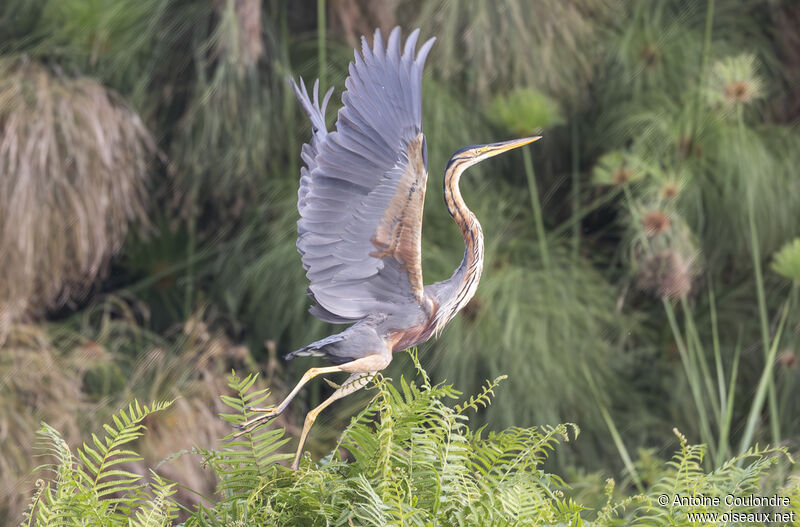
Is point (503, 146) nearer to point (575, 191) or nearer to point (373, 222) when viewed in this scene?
point (373, 222)

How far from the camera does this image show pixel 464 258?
106 centimetres

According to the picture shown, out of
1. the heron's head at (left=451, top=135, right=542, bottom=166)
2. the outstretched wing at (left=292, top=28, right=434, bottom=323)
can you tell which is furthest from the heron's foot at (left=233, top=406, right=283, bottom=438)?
the heron's head at (left=451, top=135, right=542, bottom=166)

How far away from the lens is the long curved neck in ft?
3.44

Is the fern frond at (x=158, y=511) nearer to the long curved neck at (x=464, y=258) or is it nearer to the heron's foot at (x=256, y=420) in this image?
the heron's foot at (x=256, y=420)

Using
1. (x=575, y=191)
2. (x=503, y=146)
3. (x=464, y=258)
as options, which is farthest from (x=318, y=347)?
(x=575, y=191)

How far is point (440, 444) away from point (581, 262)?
2.11 metres

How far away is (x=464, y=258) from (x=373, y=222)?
0.11m

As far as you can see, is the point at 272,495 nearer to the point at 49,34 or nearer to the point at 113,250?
the point at 113,250

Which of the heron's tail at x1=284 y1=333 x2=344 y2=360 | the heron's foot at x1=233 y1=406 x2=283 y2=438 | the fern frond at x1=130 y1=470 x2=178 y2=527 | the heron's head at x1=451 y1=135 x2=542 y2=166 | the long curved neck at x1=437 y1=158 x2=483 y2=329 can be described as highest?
the heron's head at x1=451 y1=135 x2=542 y2=166

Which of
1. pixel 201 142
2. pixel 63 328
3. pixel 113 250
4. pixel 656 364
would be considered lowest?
pixel 656 364

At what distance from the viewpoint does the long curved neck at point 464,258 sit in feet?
3.44

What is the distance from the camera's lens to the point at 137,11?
9.41 ft

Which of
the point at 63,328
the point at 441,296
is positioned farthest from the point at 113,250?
the point at 441,296

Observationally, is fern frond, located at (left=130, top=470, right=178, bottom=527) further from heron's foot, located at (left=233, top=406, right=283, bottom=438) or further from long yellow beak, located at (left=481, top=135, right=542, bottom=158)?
long yellow beak, located at (left=481, top=135, right=542, bottom=158)
